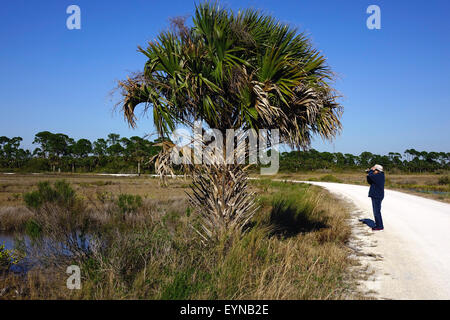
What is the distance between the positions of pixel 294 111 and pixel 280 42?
1467 mm

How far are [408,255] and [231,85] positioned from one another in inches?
198

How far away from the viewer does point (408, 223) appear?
9836mm

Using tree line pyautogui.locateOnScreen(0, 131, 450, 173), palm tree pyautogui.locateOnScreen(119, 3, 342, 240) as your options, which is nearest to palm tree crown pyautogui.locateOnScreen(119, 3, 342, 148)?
palm tree pyautogui.locateOnScreen(119, 3, 342, 240)

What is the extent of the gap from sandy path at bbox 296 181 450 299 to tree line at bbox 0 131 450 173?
59.4 meters

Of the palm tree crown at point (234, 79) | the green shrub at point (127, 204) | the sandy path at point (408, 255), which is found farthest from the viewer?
the green shrub at point (127, 204)

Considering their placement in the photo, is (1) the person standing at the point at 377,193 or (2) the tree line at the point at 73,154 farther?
(2) the tree line at the point at 73,154

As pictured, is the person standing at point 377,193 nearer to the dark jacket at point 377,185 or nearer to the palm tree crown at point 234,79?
the dark jacket at point 377,185

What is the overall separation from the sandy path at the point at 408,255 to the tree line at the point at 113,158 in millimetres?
59372

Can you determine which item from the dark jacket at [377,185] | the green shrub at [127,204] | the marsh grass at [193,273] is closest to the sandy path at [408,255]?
the marsh grass at [193,273]

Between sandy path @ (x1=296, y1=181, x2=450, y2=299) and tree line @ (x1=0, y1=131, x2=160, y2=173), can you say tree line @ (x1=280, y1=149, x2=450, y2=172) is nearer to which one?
tree line @ (x1=0, y1=131, x2=160, y2=173)

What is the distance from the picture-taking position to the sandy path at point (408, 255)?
4570 millimetres

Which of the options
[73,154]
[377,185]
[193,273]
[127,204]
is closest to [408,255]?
[377,185]

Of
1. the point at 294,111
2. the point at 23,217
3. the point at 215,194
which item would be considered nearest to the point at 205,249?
the point at 215,194
